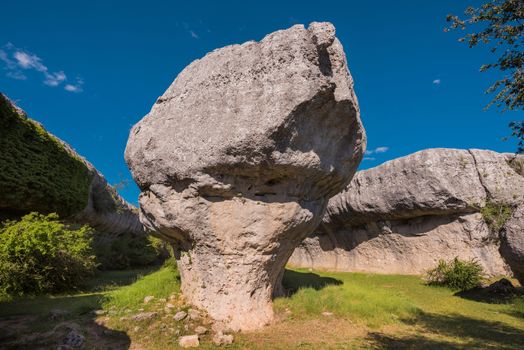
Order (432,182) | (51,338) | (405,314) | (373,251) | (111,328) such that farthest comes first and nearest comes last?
(373,251), (432,182), (405,314), (111,328), (51,338)

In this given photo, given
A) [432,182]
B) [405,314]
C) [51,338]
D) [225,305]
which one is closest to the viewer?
[51,338]

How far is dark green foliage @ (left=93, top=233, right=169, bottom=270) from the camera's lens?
18.5 m

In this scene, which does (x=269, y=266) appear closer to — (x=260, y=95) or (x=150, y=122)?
(x=260, y=95)

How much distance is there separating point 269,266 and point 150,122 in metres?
4.29

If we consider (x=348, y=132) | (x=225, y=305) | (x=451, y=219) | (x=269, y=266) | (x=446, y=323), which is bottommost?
(x=446, y=323)

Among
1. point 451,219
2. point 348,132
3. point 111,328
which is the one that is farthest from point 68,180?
point 451,219

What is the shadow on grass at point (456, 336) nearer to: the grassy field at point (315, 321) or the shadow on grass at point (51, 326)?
the grassy field at point (315, 321)

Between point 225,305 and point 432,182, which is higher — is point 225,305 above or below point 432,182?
below

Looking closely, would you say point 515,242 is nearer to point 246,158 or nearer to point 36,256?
point 246,158

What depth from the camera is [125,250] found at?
778 inches

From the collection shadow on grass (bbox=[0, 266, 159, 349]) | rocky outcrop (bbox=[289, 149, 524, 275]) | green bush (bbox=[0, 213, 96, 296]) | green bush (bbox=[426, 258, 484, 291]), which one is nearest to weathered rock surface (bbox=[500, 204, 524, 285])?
green bush (bbox=[426, 258, 484, 291])

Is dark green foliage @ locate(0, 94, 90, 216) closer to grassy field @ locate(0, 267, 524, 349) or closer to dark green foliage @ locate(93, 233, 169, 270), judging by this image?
grassy field @ locate(0, 267, 524, 349)

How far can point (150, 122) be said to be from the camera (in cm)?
802

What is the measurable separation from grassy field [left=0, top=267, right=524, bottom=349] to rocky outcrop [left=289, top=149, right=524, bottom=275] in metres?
4.89
